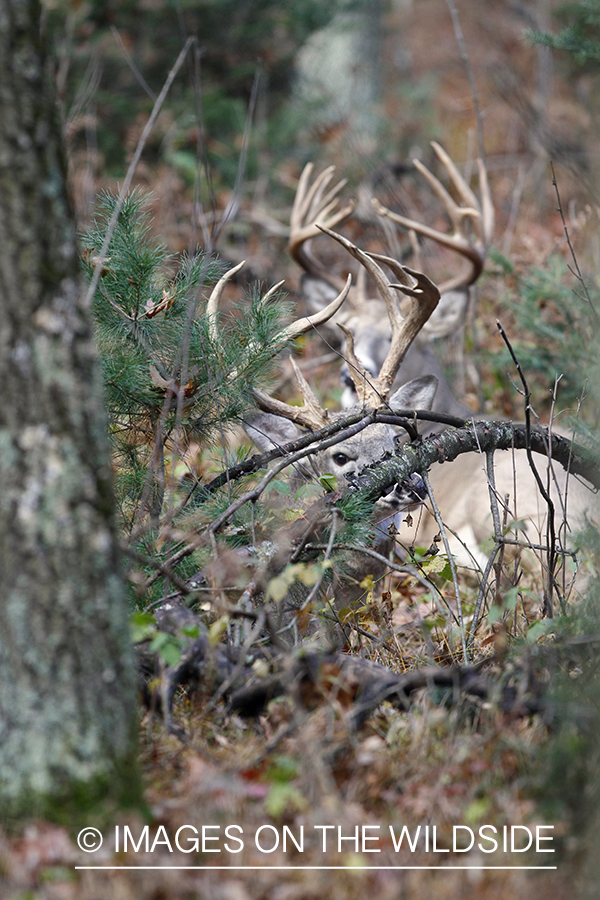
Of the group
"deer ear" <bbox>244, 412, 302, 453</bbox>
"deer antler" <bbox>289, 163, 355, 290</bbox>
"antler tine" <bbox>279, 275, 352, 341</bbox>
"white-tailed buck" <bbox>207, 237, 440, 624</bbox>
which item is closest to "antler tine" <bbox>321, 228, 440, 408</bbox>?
"white-tailed buck" <bbox>207, 237, 440, 624</bbox>

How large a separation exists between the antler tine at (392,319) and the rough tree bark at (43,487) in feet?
6.92

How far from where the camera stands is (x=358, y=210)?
8500mm

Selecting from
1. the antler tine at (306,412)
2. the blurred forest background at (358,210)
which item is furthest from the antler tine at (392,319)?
the blurred forest background at (358,210)

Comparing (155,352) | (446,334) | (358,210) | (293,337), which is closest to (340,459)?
(293,337)

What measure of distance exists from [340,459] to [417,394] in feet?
2.48

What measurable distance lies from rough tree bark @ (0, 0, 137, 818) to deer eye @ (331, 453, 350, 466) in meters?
2.38

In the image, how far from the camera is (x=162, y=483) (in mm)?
3631

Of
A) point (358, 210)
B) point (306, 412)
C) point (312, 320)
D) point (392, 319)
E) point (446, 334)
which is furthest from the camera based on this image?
point (358, 210)

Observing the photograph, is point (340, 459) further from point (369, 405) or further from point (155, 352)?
point (155, 352)

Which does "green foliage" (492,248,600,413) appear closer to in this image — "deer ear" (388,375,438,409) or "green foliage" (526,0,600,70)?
"deer ear" (388,375,438,409)

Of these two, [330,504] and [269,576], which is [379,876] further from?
[330,504]

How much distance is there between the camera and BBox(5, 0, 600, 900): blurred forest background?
2150 mm

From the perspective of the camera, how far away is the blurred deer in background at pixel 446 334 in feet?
19.8

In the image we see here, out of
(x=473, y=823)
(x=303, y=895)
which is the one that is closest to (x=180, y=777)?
(x=303, y=895)
